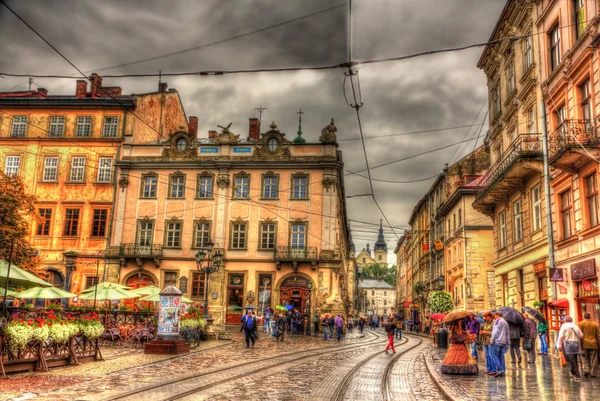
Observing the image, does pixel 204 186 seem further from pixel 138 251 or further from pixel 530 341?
pixel 530 341

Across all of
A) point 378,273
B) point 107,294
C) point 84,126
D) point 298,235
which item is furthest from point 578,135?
point 378,273

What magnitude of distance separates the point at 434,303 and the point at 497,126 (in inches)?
552

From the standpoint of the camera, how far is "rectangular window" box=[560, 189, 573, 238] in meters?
19.9

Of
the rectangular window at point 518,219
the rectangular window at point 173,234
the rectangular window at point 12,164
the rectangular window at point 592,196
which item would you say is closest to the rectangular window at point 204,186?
the rectangular window at point 173,234

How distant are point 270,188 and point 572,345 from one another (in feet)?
101

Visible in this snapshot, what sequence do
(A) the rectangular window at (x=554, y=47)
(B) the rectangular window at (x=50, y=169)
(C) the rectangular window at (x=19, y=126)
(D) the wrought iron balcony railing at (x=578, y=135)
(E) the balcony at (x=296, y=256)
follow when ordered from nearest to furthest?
(D) the wrought iron balcony railing at (x=578, y=135)
(A) the rectangular window at (x=554, y=47)
(E) the balcony at (x=296, y=256)
(B) the rectangular window at (x=50, y=169)
(C) the rectangular window at (x=19, y=126)

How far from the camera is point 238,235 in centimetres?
4241

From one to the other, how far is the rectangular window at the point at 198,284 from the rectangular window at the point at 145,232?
4347mm

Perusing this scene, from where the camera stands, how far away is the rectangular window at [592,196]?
Result: 17.8 meters

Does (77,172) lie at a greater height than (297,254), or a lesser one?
greater

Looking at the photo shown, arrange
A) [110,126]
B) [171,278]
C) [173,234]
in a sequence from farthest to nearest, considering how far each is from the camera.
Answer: [110,126], [173,234], [171,278]

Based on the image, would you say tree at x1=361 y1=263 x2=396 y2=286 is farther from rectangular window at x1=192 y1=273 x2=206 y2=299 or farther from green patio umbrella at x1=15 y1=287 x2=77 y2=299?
green patio umbrella at x1=15 y1=287 x2=77 y2=299

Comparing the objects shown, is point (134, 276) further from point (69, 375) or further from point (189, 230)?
point (69, 375)

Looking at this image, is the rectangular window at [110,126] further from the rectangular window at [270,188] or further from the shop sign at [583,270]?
the shop sign at [583,270]
